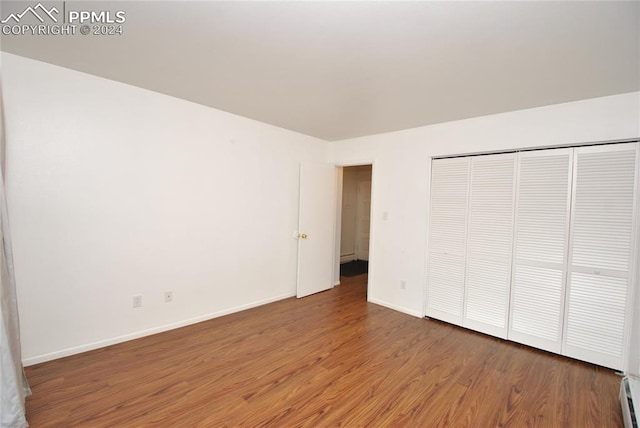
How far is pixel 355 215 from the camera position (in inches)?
286

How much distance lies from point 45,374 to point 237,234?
1.97 meters

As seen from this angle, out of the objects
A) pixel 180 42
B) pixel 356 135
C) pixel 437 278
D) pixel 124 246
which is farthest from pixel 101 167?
pixel 437 278

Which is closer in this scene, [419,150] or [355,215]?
[419,150]

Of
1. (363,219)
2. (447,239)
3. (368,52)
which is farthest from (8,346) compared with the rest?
(363,219)

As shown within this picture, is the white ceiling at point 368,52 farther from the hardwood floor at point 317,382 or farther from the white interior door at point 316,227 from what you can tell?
the hardwood floor at point 317,382

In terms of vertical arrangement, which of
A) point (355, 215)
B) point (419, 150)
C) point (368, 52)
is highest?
point (368, 52)

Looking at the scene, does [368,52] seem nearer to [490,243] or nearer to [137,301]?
[490,243]

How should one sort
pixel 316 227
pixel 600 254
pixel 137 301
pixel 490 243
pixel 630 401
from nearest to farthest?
pixel 630 401, pixel 600 254, pixel 137 301, pixel 490 243, pixel 316 227

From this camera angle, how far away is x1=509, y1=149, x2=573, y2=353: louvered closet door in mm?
2641

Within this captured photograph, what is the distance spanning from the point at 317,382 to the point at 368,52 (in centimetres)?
243

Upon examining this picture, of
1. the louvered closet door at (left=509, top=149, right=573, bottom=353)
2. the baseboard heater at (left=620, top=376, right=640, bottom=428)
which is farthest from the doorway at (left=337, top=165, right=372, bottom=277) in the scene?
the baseboard heater at (left=620, top=376, right=640, bottom=428)

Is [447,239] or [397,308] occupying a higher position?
[447,239]

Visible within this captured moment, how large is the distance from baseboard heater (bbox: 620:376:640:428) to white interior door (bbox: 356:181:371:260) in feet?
16.8

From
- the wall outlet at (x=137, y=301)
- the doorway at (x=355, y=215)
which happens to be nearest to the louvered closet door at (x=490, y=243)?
the wall outlet at (x=137, y=301)
